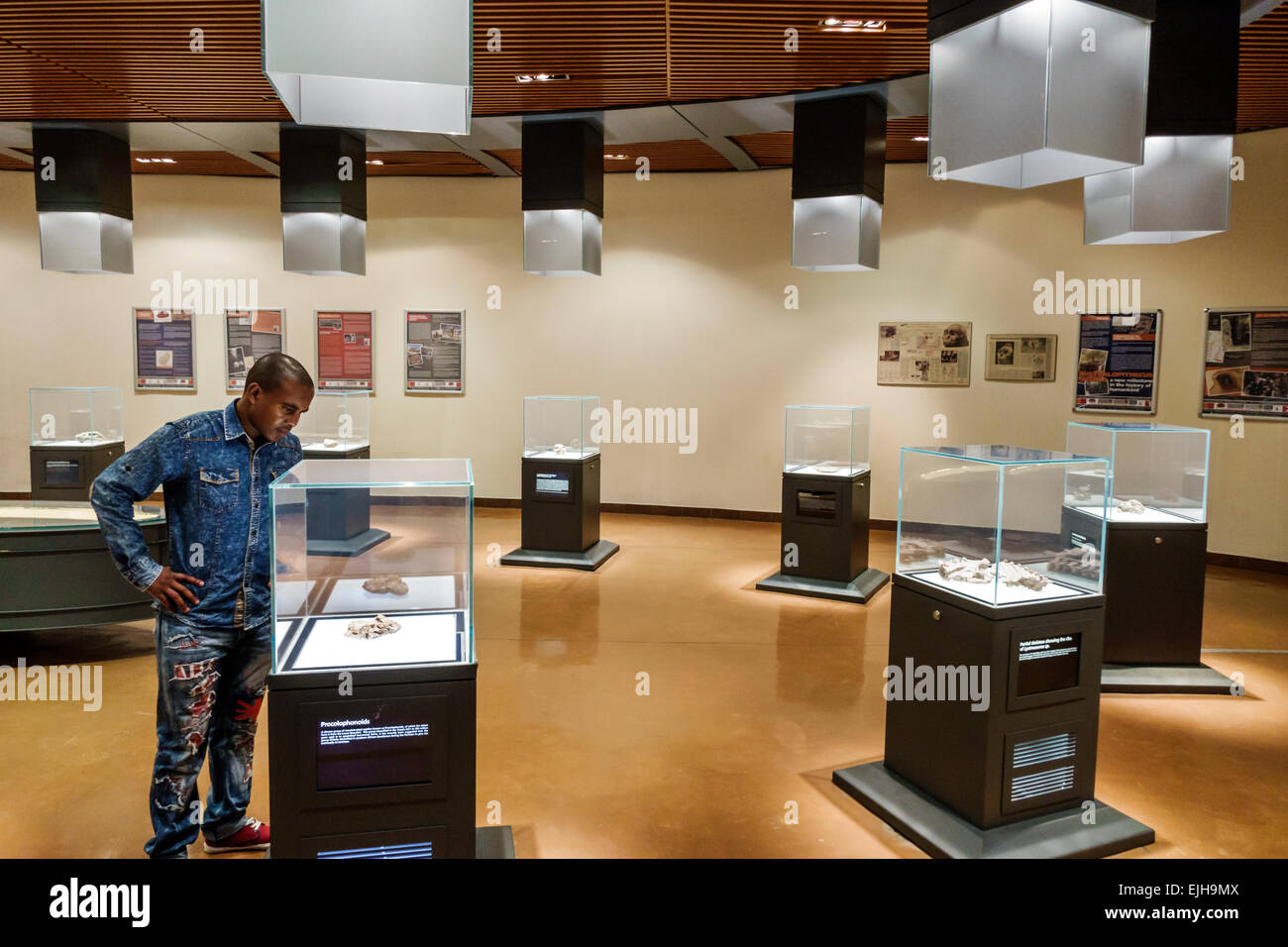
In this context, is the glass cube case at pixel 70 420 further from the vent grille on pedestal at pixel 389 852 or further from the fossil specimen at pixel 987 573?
the fossil specimen at pixel 987 573

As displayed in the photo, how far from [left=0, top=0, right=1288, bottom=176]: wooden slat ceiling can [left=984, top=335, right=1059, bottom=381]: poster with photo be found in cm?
242

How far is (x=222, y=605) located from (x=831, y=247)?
5164mm

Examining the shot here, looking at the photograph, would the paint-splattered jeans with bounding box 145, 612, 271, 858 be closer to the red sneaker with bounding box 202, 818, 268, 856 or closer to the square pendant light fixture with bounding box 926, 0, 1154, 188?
the red sneaker with bounding box 202, 818, 268, 856

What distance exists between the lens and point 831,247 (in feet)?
21.9

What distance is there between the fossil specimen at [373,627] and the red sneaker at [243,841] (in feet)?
3.94

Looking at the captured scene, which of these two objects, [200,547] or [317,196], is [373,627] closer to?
[200,547]

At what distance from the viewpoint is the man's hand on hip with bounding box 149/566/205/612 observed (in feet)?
8.78

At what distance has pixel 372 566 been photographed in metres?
2.51

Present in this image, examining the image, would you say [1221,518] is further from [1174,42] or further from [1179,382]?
[1174,42]

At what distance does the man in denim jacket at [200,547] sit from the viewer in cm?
268

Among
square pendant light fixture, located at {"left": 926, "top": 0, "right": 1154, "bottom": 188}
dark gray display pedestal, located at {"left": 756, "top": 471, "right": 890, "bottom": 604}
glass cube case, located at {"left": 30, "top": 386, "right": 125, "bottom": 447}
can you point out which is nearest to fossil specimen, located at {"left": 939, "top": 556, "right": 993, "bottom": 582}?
square pendant light fixture, located at {"left": 926, "top": 0, "right": 1154, "bottom": 188}

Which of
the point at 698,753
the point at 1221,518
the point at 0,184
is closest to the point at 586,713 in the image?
the point at 698,753

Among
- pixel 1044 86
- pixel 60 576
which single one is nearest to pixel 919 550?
pixel 1044 86

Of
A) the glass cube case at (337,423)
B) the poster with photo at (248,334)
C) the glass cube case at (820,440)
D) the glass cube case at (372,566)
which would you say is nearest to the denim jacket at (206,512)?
the glass cube case at (372,566)
